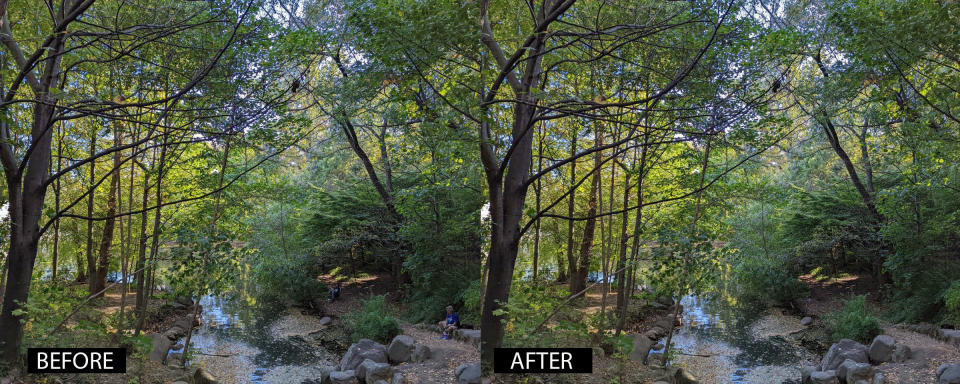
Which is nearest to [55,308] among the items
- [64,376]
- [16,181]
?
[64,376]

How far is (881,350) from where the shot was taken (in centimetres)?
822

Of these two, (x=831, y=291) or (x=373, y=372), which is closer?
(x=373, y=372)

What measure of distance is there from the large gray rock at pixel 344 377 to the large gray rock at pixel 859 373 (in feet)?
21.2

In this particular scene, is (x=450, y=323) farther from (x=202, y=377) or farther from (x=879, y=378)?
(x=879, y=378)

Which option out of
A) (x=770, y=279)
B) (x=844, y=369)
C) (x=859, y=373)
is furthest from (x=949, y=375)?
(x=770, y=279)

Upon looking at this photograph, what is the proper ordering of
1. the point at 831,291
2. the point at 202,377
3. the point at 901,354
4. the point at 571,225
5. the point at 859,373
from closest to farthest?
the point at 202,377 < the point at 859,373 < the point at 901,354 < the point at 571,225 < the point at 831,291

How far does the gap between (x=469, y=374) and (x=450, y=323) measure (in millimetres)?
1699

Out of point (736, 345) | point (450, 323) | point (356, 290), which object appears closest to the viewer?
point (450, 323)

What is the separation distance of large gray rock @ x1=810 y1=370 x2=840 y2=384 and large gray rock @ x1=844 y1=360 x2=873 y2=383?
165 millimetres

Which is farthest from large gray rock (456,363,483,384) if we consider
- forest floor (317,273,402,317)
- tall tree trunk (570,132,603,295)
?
tall tree trunk (570,132,603,295)

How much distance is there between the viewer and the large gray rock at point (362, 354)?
22.9 ft

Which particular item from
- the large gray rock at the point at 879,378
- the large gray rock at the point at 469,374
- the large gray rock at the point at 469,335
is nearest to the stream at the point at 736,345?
the large gray rock at the point at 879,378

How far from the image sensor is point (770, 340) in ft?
33.7

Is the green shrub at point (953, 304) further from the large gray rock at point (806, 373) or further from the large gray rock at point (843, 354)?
the large gray rock at point (806, 373)
